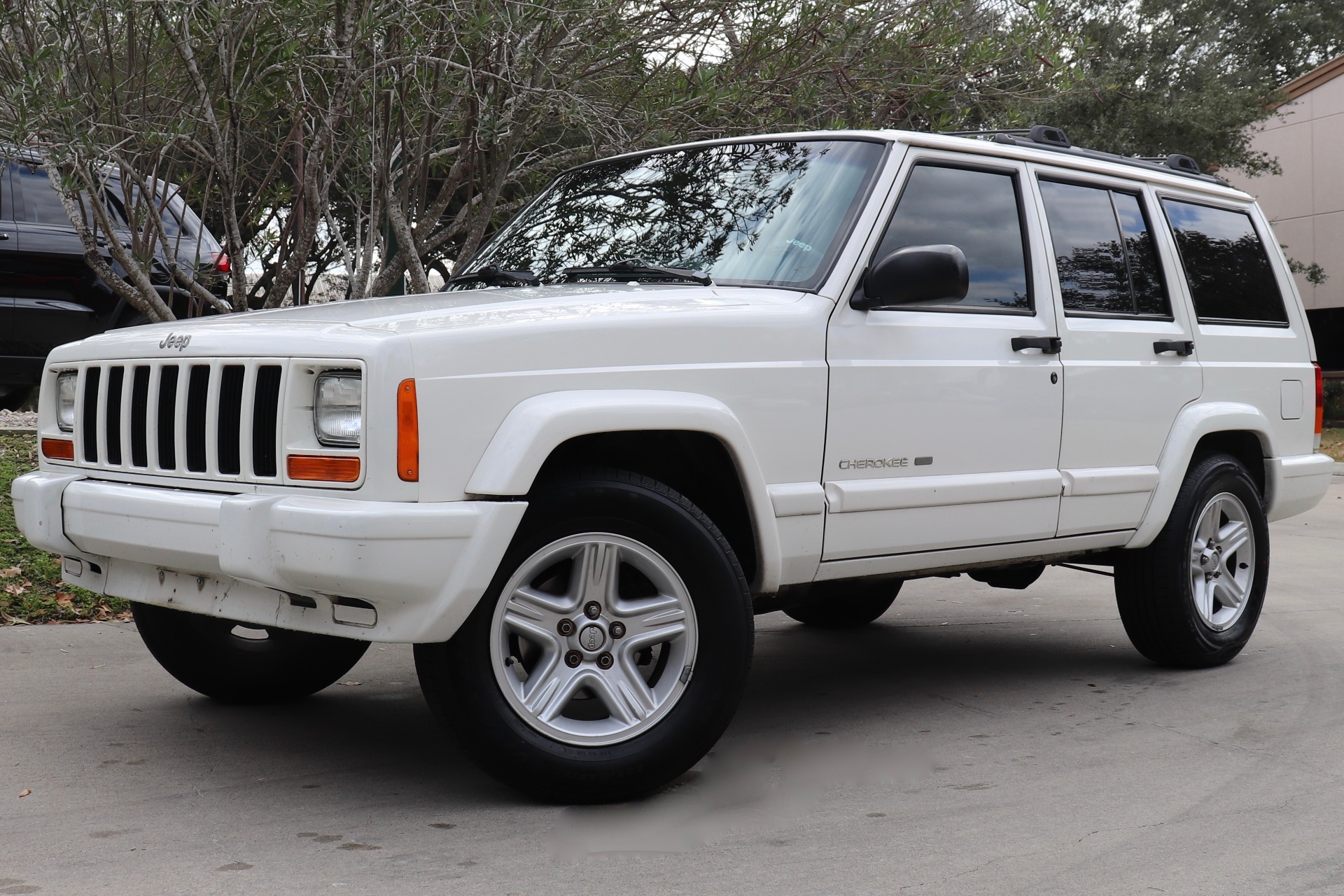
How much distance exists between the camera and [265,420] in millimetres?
3705

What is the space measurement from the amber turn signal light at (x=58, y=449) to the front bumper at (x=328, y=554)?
641 millimetres

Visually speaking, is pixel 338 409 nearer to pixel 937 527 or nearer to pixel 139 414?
pixel 139 414

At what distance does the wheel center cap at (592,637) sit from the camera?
393 cm

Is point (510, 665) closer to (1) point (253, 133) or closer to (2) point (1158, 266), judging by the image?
(2) point (1158, 266)

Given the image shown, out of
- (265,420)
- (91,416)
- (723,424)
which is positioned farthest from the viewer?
(91,416)

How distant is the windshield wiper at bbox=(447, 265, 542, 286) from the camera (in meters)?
4.89

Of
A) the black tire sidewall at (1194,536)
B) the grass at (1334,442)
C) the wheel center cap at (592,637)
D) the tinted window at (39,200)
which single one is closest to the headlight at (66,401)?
the wheel center cap at (592,637)

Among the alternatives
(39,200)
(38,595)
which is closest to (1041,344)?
(38,595)

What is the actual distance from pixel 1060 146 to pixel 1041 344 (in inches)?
40.8

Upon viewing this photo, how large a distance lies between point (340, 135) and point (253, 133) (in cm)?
50

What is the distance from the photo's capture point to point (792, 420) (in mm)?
4246

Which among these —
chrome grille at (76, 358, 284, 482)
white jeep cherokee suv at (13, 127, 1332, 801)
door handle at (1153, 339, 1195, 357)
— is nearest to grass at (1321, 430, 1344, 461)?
door handle at (1153, 339, 1195, 357)

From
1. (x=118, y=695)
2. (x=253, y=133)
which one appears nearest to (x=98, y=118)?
(x=253, y=133)

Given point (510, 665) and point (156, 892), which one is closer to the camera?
point (156, 892)
